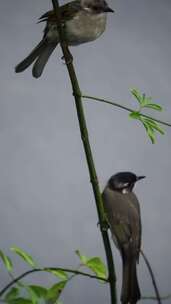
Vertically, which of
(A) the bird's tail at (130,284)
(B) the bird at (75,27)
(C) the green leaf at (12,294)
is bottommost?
(A) the bird's tail at (130,284)

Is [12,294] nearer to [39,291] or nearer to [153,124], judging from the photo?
[39,291]

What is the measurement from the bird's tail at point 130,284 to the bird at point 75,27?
0.30 meters

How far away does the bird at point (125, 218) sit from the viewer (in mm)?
437

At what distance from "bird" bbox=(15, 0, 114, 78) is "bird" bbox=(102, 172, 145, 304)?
0.23 m

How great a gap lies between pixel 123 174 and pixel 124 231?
0.19 ft

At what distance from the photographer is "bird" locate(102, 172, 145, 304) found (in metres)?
0.44

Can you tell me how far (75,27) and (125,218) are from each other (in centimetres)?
38

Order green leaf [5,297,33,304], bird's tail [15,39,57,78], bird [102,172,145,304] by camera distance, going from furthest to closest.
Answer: bird's tail [15,39,57,78]
bird [102,172,145,304]
green leaf [5,297,33,304]

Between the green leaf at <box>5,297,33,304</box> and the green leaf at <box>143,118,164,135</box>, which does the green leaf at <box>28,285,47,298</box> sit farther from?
the green leaf at <box>143,118,164,135</box>

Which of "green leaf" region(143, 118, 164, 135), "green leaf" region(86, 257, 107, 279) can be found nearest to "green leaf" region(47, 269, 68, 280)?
"green leaf" region(86, 257, 107, 279)

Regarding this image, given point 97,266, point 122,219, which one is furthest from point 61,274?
point 122,219

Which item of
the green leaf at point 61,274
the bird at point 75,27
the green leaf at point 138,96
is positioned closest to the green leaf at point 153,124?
the green leaf at point 138,96

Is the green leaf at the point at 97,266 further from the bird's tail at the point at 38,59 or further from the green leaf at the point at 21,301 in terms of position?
the bird's tail at the point at 38,59

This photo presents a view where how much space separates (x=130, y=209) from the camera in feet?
1.53
